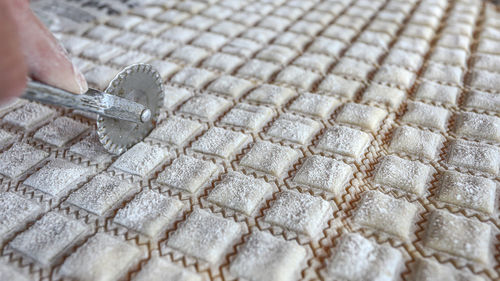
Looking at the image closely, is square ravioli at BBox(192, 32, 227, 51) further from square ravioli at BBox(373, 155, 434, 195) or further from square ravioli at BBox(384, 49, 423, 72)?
square ravioli at BBox(373, 155, 434, 195)

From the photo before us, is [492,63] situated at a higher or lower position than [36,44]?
lower

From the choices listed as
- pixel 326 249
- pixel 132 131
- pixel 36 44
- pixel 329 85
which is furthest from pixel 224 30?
pixel 326 249

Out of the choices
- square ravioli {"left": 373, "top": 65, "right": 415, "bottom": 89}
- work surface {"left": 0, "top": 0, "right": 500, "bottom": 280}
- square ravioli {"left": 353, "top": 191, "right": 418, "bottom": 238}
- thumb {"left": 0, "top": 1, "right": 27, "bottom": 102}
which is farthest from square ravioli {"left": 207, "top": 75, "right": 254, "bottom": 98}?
thumb {"left": 0, "top": 1, "right": 27, "bottom": 102}

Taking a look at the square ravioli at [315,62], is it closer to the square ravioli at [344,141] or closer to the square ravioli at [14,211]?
the square ravioli at [344,141]

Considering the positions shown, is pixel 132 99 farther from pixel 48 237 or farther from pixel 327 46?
pixel 327 46

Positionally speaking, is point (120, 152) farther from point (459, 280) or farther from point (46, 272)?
point (459, 280)

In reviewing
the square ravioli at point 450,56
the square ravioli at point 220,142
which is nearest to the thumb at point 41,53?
the square ravioli at point 220,142
